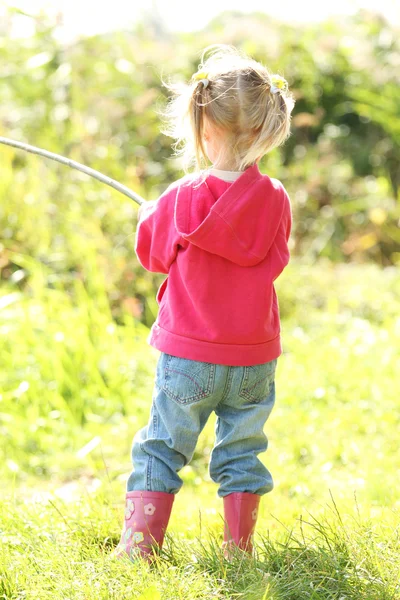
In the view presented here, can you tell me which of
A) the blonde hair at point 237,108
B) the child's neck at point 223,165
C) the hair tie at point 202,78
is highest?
the hair tie at point 202,78

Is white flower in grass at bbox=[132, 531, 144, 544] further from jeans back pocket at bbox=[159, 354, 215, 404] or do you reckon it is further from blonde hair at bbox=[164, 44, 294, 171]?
blonde hair at bbox=[164, 44, 294, 171]

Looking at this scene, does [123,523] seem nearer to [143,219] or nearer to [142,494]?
[142,494]

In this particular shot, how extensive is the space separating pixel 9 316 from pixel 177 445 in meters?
2.32

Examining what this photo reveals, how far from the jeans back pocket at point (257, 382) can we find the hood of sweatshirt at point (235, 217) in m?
0.31

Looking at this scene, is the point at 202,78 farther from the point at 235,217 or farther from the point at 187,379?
the point at 187,379

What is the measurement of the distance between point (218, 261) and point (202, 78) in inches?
19.1

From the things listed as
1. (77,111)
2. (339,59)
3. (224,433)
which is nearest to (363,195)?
(339,59)

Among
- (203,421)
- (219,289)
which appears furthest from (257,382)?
(219,289)

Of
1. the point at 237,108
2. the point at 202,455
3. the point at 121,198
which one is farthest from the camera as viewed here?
the point at 121,198

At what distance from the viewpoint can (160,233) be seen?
225 cm

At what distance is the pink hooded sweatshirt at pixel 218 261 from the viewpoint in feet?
7.16

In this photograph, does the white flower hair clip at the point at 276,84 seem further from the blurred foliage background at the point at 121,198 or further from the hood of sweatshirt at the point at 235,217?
the blurred foliage background at the point at 121,198

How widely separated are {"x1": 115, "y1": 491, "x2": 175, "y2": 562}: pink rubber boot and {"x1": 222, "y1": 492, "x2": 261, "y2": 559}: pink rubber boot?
0.18 m

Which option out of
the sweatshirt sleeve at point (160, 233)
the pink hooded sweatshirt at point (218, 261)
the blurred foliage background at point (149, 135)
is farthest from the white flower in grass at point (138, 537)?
the blurred foliage background at point (149, 135)
